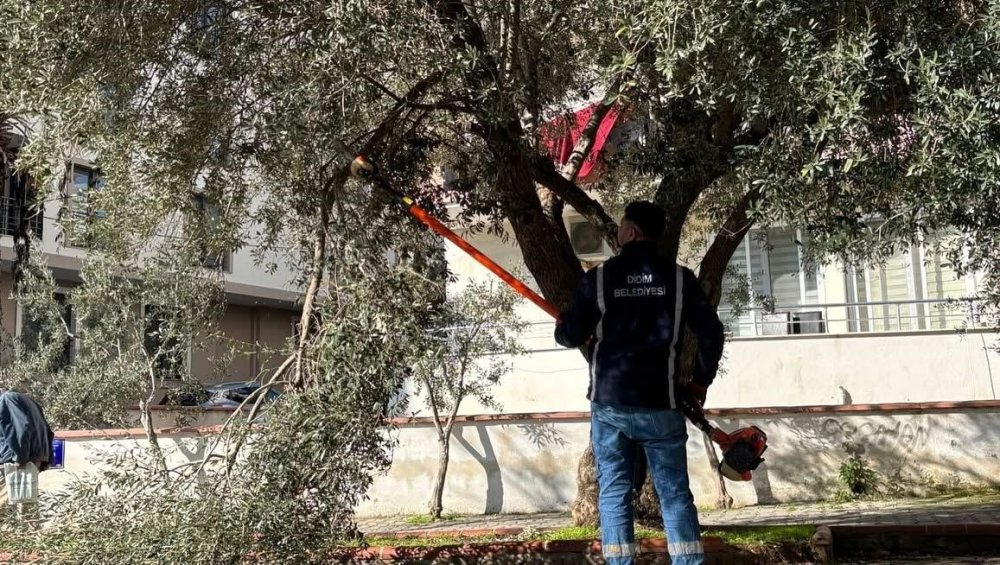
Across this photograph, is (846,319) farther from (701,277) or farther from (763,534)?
(763,534)

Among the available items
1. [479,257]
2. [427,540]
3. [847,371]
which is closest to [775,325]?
[847,371]

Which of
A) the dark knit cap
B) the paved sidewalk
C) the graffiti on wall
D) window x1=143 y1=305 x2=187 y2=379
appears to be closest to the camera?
the dark knit cap

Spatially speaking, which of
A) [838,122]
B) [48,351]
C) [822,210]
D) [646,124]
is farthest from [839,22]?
[48,351]

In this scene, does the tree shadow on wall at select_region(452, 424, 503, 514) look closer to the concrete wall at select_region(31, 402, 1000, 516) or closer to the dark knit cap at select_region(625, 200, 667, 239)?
the concrete wall at select_region(31, 402, 1000, 516)

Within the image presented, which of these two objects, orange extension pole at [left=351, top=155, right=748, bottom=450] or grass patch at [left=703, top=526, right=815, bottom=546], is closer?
orange extension pole at [left=351, top=155, right=748, bottom=450]

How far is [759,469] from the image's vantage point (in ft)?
42.8

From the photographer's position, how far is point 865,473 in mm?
12742

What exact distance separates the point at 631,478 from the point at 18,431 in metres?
6.62

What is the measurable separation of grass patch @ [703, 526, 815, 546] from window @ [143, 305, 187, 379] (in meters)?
5.94

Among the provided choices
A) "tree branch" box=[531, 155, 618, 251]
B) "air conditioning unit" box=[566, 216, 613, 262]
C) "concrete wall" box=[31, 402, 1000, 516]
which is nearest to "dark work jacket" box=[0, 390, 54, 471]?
"concrete wall" box=[31, 402, 1000, 516]

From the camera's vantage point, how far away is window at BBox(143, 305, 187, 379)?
11.3 meters

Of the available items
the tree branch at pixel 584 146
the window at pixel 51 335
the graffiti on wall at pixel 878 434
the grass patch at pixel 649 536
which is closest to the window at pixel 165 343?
the window at pixel 51 335

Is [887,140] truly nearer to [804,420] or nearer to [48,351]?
[804,420]

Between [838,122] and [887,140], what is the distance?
29.6 inches
